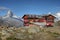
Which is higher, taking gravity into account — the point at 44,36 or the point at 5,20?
the point at 5,20

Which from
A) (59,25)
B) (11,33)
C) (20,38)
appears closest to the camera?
(20,38)

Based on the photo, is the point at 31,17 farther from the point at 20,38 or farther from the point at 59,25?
the point at 20,38

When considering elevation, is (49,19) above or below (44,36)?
above

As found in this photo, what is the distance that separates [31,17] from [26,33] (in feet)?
10.8

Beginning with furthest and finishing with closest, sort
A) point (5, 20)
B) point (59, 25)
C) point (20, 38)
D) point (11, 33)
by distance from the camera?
point (5, 20) → point (59, 25) → point (11, 33) → point (20, 38)

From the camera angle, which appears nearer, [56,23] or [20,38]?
[20,38]

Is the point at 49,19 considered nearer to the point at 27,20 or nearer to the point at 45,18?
the point at 45,18

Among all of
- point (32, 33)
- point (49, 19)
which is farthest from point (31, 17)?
point (32, 33)

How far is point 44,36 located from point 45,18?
361 cm

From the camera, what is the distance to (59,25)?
1230 cm

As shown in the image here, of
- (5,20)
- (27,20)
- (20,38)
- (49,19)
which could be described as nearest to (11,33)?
(20,38)

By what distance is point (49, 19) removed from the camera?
12.7 m

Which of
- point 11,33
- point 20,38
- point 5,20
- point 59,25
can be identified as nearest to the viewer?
point 20,38

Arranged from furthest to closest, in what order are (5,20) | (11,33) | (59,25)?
1. (5,20)
2. (59,25)
3. (11,33)
